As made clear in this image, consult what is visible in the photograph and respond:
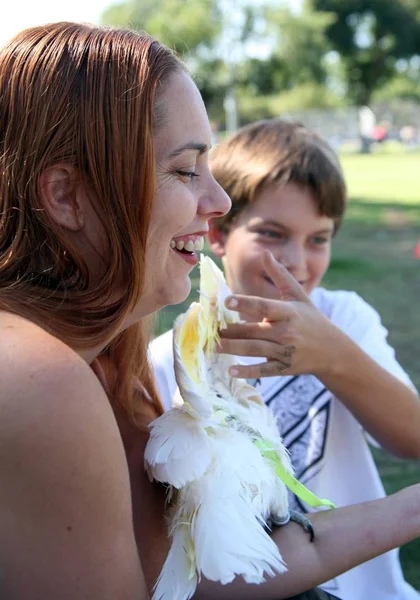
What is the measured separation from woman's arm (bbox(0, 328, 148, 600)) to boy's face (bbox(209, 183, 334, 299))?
1195 millimetres

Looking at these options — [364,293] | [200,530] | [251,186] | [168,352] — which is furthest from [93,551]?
[364,293]

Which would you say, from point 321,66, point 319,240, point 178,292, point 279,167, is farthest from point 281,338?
point 321,66

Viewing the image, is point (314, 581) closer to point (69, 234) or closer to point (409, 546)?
point (69, 234)

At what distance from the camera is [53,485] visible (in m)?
1.11

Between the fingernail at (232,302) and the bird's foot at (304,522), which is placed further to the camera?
the fingernail at (232,302)

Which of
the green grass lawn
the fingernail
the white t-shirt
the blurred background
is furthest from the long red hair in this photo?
the blurred background

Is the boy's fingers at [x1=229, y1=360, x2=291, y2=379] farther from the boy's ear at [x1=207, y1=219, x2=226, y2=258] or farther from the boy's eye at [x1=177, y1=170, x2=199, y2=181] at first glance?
the boy's ear at [x1=207, y1=219, x2=226, y2=258]

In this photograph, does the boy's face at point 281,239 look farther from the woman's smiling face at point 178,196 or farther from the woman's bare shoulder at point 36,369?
the woman's bare shoulder at point 36,369

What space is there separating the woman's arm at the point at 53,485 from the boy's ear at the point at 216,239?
4.53 ft

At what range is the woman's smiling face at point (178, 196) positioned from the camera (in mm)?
1433

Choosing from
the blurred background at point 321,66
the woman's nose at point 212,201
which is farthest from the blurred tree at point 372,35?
the woman's nose at point 212,201

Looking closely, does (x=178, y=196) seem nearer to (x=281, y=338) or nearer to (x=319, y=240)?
(x=281, y=338)

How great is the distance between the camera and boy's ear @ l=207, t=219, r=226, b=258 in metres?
2.49

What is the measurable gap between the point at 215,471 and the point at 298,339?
1.80ft
